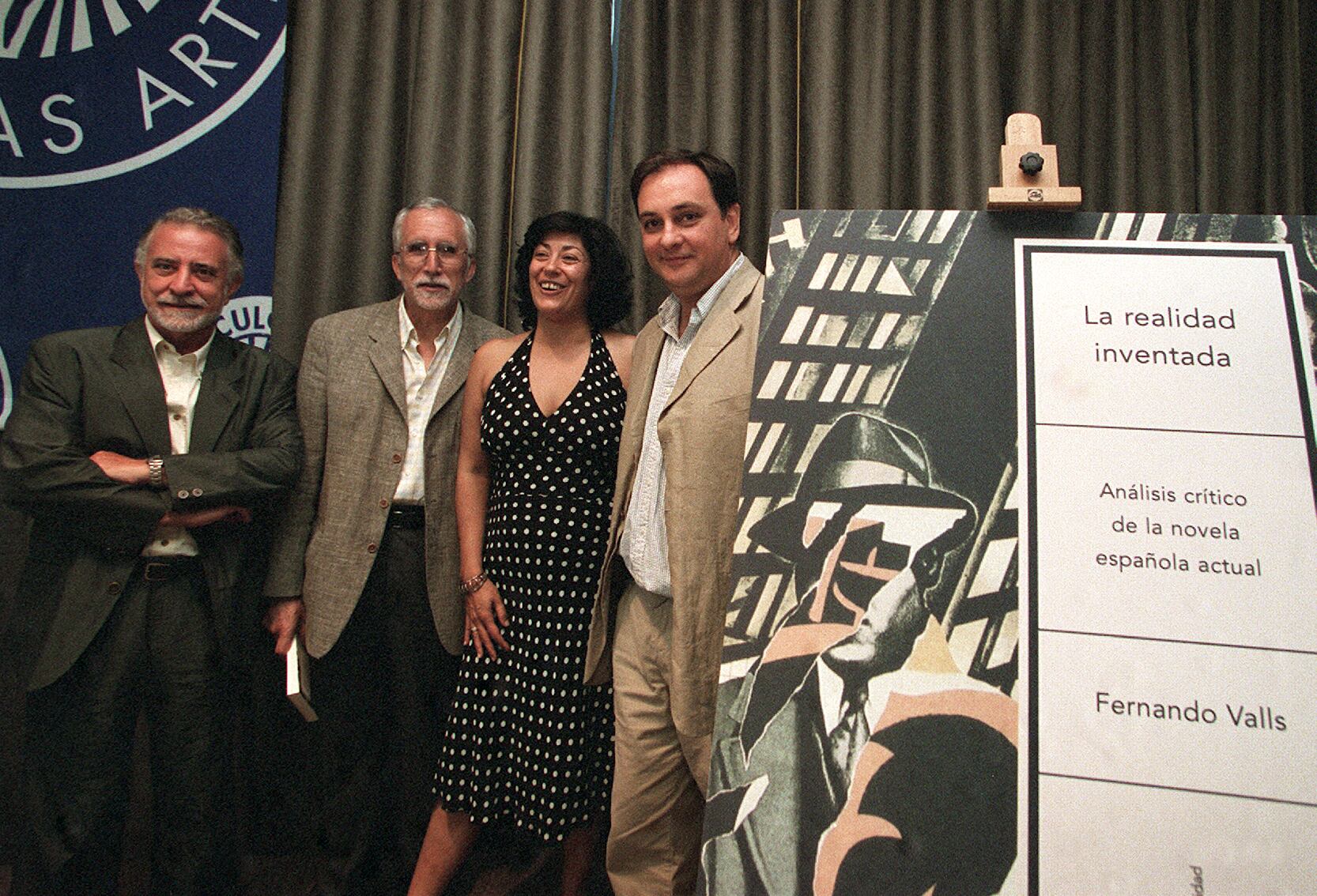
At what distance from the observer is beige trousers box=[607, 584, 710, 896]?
60.0 inches

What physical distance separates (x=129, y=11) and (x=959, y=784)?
9.52 feet

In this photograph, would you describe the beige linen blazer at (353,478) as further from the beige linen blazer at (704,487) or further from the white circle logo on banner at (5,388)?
the white circle logo on banner at (5,388)

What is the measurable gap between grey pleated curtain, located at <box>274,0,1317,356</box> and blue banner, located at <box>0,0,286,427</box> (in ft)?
0.43

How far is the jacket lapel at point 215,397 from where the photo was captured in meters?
1.78

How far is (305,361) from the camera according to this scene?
1.98 metres

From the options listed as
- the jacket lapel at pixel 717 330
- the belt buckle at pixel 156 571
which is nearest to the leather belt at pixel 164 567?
→ the belt buckle at pixel 156 571

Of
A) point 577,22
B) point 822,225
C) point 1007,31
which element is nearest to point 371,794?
point 822,225

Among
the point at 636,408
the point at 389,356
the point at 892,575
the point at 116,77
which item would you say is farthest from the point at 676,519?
the point at 116,77

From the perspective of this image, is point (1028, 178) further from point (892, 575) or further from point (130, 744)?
point (130, 744)

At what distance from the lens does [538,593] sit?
68.1 inches

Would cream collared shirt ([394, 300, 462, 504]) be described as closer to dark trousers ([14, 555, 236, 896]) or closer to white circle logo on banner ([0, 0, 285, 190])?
dark trousers ([14, 555, 236, 896])

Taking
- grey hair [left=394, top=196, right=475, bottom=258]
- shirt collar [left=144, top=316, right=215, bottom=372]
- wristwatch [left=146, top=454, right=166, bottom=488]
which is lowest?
wristwatch [left=146, top=454, right=166, bottom=488]

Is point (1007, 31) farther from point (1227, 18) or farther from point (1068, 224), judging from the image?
point (1068, 224)

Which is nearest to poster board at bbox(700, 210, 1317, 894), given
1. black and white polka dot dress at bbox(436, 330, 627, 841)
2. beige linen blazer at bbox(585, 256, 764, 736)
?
beige linen blazer at bbox(585, 256, 764, 736)
